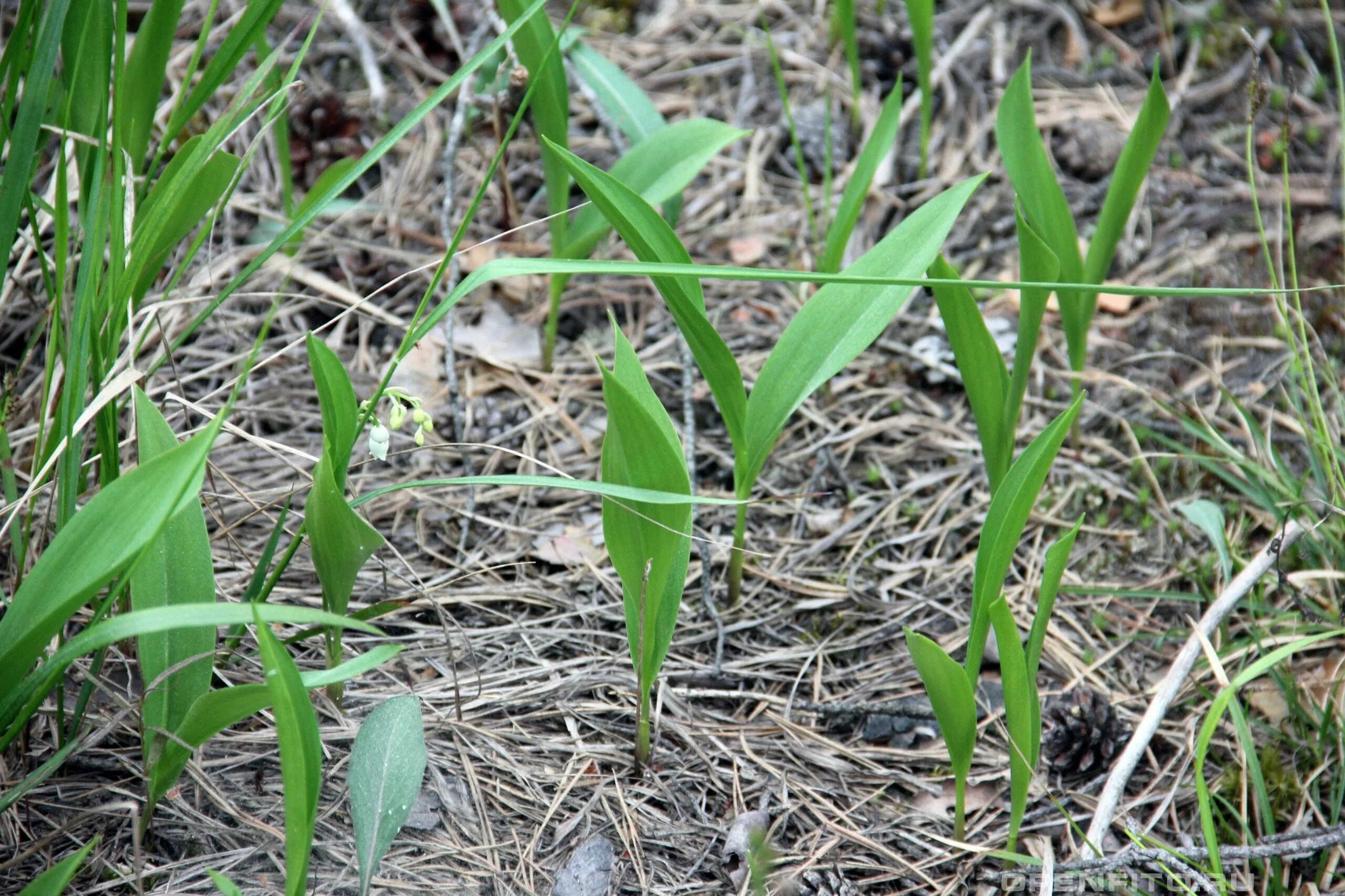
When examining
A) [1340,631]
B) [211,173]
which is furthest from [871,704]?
[211,173]

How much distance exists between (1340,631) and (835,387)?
3.00 ft

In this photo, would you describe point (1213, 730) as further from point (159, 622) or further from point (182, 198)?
point (182, 198)

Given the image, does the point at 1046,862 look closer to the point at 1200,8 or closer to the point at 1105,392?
the point at 1105,392

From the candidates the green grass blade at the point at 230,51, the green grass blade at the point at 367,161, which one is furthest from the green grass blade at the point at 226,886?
the green grass blade at the point at 230,51

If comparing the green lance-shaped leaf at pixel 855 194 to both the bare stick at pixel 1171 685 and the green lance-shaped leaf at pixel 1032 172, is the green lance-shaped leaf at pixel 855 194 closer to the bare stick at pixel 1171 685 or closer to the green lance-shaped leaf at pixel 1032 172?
the green lance-shaped leaf at pixel 1032 172

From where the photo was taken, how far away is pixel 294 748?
2.90ft

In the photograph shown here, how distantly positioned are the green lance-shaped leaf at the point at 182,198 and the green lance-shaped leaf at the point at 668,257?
472mm

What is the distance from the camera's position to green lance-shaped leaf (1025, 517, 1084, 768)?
1.10m

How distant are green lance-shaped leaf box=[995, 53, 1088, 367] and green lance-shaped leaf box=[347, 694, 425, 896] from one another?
1096 millimetres

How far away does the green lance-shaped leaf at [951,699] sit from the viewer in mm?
1113

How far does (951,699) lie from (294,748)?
69 centimetres

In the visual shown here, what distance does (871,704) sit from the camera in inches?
55.0

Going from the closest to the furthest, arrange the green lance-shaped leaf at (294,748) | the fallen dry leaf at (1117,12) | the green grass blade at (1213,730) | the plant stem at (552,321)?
1. the green lance-shaped leaf at (294,748)
2. the green grass blade at (1213,730)
3. the plant stem at (552,321)
4. the fallen dry leaf at (1117,12)

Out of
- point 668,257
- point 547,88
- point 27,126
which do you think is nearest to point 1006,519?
point 668,257
